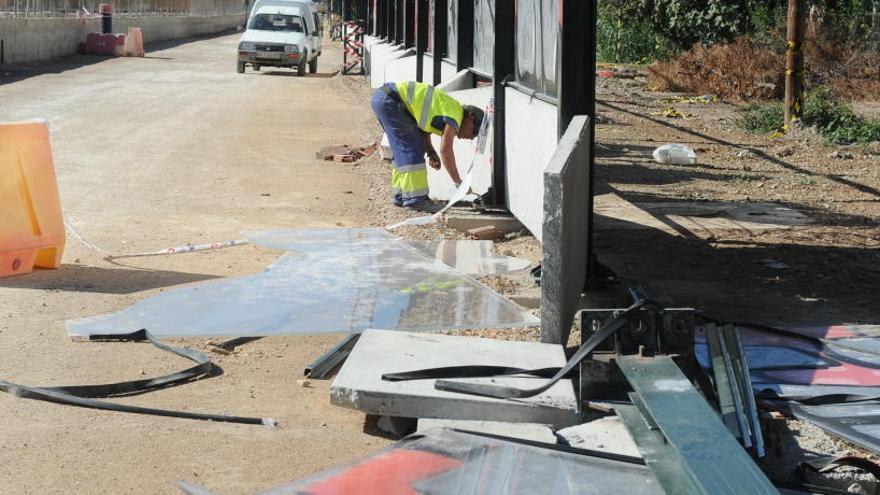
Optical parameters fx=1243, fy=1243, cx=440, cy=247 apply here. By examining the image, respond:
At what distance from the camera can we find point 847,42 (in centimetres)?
2828

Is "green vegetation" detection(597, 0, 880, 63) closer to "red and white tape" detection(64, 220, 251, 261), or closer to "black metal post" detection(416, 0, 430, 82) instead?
"black metal post" detection(416, 0, 430, 82)

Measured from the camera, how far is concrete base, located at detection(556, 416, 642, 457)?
4.86 meters

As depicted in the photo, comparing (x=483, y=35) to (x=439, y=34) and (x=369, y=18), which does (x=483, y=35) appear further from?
(x=369, y=18)

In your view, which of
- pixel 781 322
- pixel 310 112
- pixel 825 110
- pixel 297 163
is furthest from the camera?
pixel 310 112

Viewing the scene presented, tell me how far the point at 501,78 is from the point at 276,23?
26.3 m

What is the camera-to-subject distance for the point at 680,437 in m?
4.62

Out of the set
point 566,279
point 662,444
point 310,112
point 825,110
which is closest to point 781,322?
point 566,279

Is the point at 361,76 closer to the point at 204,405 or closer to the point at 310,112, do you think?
the point at 310,112

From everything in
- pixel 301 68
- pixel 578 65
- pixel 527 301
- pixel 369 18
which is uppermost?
pixel 369 18

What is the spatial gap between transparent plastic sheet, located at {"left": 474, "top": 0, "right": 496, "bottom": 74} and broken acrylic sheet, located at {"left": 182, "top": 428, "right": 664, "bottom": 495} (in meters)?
8.44

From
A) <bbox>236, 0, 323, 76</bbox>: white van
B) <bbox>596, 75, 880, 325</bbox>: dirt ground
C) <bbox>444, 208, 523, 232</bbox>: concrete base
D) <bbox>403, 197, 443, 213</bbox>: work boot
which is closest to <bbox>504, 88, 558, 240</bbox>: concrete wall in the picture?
<bbox>444, 208, 523, 232</bbox>: concrete base

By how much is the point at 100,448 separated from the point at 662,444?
7.49ft

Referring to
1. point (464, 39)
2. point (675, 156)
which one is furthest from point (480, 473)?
point (675, 156)

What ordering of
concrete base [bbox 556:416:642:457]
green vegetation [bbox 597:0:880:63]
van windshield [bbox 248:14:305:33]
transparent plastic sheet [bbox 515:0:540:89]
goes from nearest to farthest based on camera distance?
concrete base [bbox 556:416:642:457] → transparent plastic sheet [bbox 515:0:540:89] → green vegetation [bbox 597:0:880:63] → van windshield [bbox 248:14:305:33]
